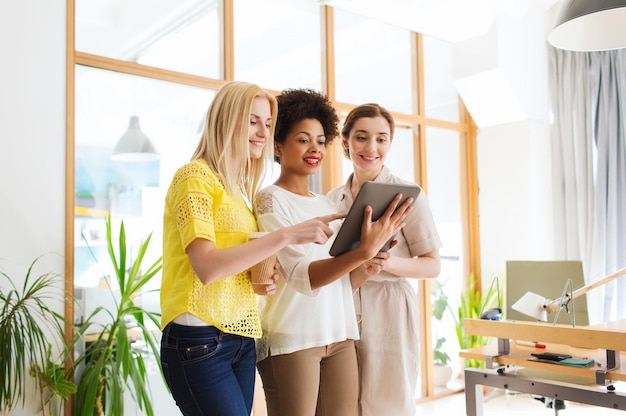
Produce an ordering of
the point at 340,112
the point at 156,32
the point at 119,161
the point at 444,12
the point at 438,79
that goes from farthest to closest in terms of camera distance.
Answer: the point at 438,79 < the point at 444,12 < the point at 340,112 < the point at 156,32 < the point at 119,161

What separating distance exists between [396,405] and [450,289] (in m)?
2.88

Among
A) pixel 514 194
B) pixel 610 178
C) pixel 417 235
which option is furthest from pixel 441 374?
pixel 417 235

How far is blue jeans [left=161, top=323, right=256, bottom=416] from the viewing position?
1.35 metres

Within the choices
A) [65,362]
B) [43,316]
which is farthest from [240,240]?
[65,362]

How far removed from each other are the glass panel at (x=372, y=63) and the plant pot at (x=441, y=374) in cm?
197

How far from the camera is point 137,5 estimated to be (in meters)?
3.03

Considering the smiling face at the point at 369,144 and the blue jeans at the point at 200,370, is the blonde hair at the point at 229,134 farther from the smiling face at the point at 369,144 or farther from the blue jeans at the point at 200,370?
the smiling face at the point at 369,144

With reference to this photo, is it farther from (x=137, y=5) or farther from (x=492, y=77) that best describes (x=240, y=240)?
(x=492, y=77)

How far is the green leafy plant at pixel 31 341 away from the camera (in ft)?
7.29

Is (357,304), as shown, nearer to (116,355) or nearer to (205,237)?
(205,237)

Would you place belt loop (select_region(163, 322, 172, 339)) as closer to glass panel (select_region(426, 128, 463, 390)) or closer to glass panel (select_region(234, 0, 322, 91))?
glass panel (select_region(234, 0, 322, 91))

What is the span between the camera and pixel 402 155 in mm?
4367

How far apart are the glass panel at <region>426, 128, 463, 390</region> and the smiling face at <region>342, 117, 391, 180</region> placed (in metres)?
2.57

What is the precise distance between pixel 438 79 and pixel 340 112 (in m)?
1.13
